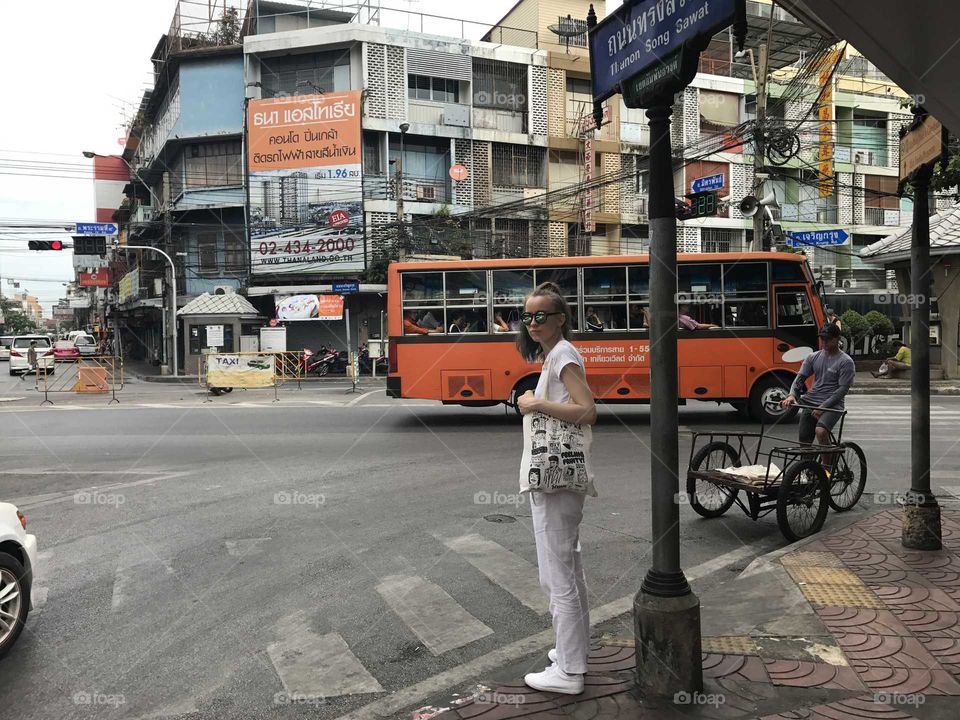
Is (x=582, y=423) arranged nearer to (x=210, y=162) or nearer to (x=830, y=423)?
(x=830, y=423)

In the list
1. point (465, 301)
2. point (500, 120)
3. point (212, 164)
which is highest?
point (500, 120)

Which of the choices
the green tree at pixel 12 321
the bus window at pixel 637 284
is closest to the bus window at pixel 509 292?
the bus window at pixel 637 284

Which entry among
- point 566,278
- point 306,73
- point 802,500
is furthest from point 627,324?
point 306,73

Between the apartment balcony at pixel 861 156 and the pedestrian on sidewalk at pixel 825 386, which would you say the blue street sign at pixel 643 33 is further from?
the apartment balcony at pixel 861 156

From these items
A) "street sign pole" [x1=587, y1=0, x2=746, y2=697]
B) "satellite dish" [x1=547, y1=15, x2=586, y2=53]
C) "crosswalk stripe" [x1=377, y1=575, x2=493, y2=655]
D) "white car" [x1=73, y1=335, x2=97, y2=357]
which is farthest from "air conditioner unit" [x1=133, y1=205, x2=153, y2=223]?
"street sign pole" [x1=587, y1=0, x2=746, y2=697]

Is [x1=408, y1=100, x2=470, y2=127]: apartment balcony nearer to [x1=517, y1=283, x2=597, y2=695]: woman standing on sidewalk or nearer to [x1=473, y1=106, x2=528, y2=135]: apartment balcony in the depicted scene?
[x1=473, y1=106, x2=528, y2=135]: apartment balcony

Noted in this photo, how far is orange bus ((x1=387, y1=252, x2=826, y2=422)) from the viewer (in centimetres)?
1364

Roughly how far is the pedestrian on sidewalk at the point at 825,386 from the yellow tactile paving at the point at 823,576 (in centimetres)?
217

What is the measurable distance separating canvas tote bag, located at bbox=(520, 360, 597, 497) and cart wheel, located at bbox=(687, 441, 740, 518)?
366 cm

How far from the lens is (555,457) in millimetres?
3367

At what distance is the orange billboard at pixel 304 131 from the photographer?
97.7ft

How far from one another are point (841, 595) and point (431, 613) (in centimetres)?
265

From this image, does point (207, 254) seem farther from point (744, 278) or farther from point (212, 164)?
point (744, 278)

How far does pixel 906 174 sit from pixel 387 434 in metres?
9.09
